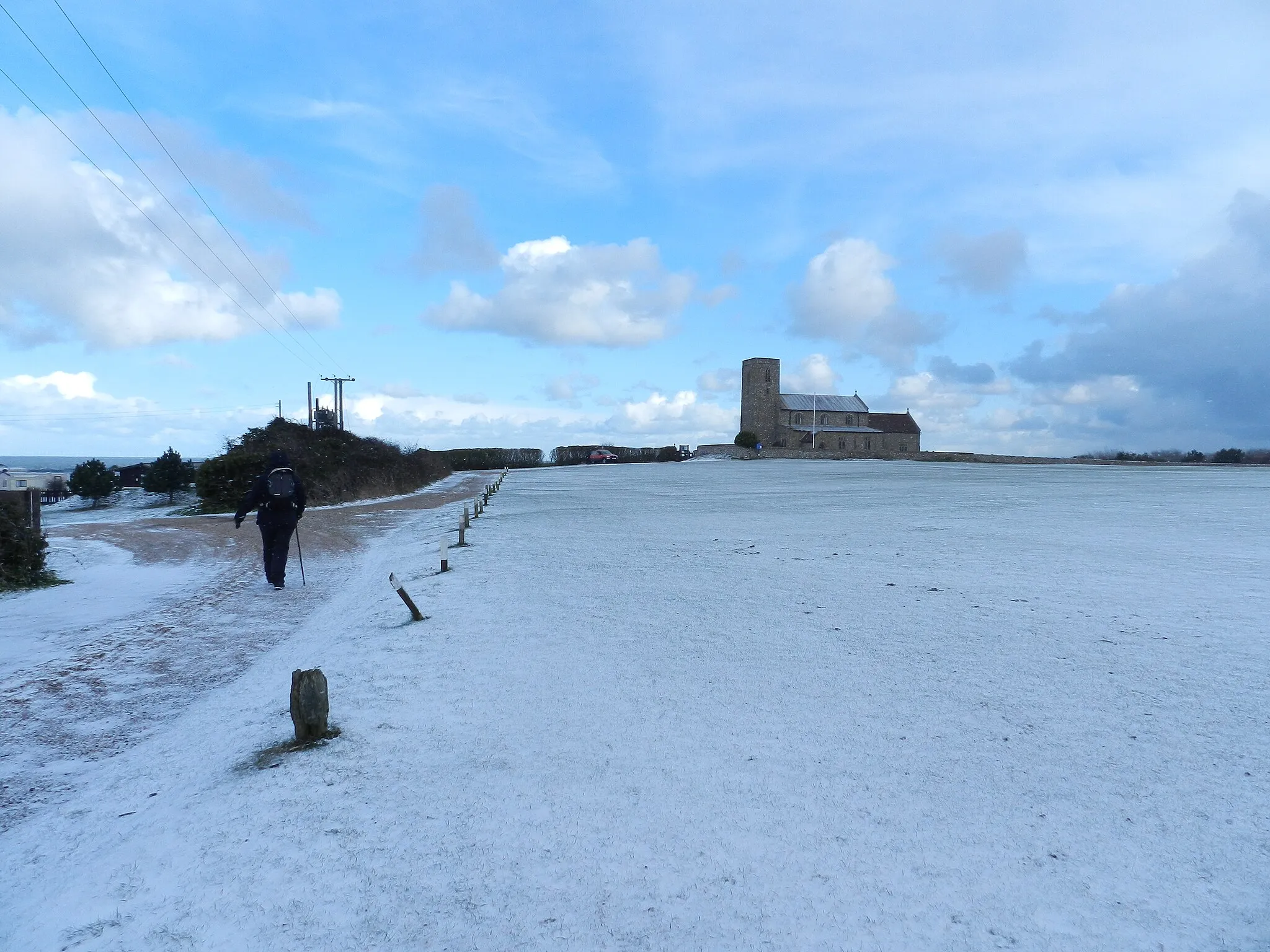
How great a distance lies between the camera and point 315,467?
31172 mm

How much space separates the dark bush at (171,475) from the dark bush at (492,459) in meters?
25.2

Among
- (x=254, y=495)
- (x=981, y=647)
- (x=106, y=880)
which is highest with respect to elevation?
(x=254, y=495)

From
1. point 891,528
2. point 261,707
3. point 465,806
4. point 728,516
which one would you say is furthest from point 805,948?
point 728,516

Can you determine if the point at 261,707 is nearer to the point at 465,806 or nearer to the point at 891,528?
the point at 465,806

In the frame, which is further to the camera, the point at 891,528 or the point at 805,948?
the point at 891,528

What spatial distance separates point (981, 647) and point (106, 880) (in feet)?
22.1

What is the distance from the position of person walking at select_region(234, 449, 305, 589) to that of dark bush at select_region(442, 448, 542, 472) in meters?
53.5

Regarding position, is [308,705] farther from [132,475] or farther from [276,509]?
[132,475]

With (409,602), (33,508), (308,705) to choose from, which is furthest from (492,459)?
(308,705)

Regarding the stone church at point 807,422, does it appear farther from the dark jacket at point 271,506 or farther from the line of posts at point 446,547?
the dark jacket at point 271,506

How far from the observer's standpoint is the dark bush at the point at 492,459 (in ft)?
224

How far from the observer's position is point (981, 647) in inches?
287

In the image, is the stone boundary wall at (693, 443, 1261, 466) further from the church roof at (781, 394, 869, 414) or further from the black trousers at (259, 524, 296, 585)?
the black trousers at (259, 524, 296, 585)

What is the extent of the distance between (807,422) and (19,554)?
8196 cm
